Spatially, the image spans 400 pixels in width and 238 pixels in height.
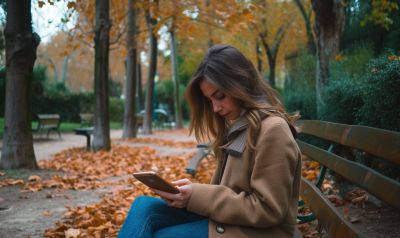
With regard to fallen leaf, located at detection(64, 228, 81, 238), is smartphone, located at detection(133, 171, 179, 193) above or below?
above

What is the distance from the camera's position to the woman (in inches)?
74.0

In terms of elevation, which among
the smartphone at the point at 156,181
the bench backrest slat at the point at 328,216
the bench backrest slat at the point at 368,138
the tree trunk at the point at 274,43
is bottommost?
the bench backrest slat at the point at 328,216

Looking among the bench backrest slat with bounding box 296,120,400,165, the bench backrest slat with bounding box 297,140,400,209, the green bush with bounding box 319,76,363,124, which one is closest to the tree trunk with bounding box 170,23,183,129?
the green bush with bounding box 319,76,363,124

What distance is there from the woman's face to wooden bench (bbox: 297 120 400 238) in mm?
633

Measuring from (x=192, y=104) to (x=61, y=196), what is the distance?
12.9 feet

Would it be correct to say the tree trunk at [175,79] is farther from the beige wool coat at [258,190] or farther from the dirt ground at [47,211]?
the beige wool coat at [258,190]

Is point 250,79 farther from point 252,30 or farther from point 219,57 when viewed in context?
point 252,30

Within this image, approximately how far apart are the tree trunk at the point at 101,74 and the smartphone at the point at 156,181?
9.24m

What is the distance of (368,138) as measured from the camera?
2.06 meters

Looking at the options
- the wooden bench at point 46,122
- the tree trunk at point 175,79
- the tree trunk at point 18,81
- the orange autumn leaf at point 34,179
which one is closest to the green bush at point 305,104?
the orange autumn leaf at point 34,179

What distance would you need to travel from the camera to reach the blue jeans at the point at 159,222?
6.62ft

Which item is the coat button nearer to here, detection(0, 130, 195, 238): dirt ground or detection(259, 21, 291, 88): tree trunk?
detection(0, 130, 195, 238): dirt ground

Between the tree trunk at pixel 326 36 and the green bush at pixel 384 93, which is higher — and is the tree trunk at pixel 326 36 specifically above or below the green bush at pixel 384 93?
above

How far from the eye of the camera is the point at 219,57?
212 cm
